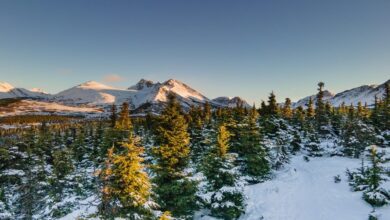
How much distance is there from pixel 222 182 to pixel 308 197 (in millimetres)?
9952

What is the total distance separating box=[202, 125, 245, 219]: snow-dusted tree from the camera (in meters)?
22.4

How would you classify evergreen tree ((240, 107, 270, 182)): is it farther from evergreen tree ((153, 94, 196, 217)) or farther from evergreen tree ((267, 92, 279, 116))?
evergreen tree ((267, 92, 279, 116))

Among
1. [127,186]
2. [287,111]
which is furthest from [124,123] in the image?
[287,111]

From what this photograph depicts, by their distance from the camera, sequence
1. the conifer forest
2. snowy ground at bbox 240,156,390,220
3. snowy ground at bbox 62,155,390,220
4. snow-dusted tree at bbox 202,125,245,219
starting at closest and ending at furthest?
1. the conifer forest
2. snow-dusted tree at bbox 202,125,245,219
3. snowy ground at bbox 62,155,390,220
4. snowy ground at bbox 240,156,390,220

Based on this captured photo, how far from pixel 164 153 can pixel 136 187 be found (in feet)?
22.5

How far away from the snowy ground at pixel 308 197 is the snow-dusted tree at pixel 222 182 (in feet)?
9.24

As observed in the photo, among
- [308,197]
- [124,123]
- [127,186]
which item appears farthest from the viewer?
[124,123]

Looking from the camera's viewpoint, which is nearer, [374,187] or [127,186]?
[127,186]

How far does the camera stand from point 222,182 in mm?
22859

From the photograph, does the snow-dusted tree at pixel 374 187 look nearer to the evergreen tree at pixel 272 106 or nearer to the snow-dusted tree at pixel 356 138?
the snow-dusted tree at pixel 356 138

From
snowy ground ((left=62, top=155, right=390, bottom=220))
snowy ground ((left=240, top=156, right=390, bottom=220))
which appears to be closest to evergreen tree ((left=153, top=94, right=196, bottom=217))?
snowy ground ((left=62, top=155, right=390, bottom=220))

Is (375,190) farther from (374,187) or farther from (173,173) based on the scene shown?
(173,173)

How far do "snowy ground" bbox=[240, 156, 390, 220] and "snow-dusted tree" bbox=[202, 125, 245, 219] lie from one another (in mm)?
2816

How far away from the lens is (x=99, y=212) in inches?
507
